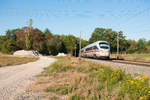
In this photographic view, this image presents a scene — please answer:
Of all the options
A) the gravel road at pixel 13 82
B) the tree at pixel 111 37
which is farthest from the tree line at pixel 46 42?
the gravel road at pixel 13 82

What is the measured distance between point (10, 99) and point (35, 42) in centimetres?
4947

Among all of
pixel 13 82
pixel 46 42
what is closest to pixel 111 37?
pixel 46 42

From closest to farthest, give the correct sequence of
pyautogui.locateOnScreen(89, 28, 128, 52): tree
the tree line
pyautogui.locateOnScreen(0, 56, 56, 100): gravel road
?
pyautogui.locateOnScreen(0, 56, 56, 100): gravel road → the tree line → pyautogui.locateOnScreen(89, 28, 128, 52): tree

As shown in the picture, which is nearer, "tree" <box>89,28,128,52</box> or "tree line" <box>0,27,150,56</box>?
"tree line" <box>0,27,150,56</box>

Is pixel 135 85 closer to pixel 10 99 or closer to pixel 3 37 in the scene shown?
pixel 10 99

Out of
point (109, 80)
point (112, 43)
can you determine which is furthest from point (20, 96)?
point (112, 43)

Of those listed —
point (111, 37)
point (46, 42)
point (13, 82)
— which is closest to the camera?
point (13, 82)

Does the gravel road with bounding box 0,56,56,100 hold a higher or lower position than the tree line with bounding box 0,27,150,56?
lower

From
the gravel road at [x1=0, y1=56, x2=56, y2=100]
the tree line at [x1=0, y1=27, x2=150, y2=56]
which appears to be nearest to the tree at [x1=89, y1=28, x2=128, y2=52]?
the tree line at [x1=0, y1=27, x2=150, y2=56]

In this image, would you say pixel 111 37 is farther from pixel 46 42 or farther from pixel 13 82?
pixel 13 82

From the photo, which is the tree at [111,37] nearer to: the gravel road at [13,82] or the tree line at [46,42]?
the tree line at [46,42]

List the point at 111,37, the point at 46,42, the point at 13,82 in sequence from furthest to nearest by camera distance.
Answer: the point at 111,37 < the point at 46,42 < the point at 13,82

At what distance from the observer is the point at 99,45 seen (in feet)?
68.9

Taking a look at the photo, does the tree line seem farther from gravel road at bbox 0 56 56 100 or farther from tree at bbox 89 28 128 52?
gravel road at bbox 0 56 56 100
